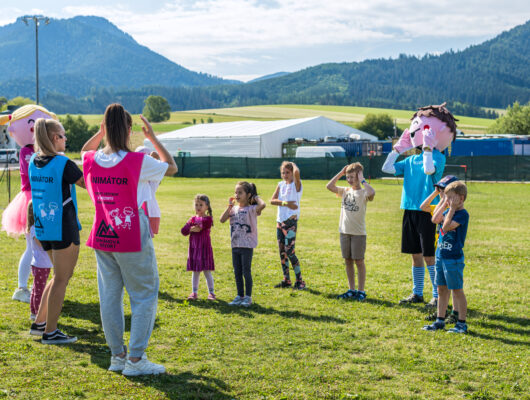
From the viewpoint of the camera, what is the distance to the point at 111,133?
4359 mm

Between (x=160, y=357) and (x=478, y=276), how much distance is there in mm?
5859

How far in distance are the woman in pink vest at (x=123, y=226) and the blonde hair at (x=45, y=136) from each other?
86 cm

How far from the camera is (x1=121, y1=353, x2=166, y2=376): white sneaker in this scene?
4629 millimetres

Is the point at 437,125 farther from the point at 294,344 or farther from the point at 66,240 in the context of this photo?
the point at 66,240

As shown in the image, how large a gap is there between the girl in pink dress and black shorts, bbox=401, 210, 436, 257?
2.65m

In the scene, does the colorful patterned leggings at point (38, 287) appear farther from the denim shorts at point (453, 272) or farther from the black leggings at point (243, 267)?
the denim shorts at point (453, 272)

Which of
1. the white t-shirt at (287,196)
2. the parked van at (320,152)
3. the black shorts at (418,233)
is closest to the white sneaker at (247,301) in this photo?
the white t-shirt at (287,196)

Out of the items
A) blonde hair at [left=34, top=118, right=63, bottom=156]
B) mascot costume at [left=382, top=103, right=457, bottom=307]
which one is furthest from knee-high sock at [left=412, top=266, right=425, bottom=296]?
blonde hair at [left=34, top=118, right=63, bottom=156]

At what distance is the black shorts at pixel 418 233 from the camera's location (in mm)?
7039

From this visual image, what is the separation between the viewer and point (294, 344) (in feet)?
18.5

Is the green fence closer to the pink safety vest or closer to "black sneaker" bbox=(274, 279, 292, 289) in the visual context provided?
"black sneaker" bbox=(274, 279, 292, 289)

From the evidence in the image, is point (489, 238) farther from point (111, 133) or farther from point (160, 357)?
point (111, 133)

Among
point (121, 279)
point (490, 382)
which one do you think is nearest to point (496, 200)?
point (490, 382)

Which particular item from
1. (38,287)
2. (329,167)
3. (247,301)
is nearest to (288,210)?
(247,301)
